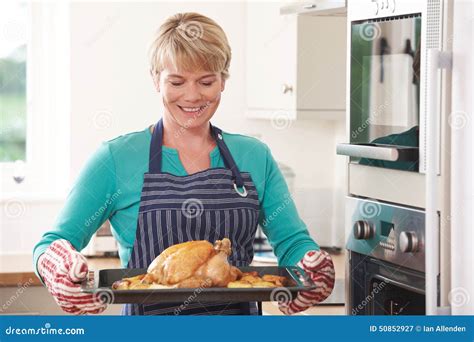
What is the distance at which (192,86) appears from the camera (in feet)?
5.09

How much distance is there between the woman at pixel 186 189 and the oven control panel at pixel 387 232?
9 centimetres

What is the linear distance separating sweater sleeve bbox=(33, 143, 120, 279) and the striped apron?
6 centimetres

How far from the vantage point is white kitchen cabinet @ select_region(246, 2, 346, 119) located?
9.30ft

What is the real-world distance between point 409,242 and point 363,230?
0.17 m

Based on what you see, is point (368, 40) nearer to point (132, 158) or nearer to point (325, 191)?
point (132, 158)

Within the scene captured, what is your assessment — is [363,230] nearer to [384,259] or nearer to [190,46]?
[384,259]

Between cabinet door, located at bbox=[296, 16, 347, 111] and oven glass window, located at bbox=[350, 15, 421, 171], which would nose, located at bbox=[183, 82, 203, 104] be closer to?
oven glass window, located at bbox=[350, 15, 421, 171]

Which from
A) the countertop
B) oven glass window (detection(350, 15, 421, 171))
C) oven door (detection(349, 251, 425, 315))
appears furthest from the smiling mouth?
the countertop

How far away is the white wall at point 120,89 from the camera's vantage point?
293 cm

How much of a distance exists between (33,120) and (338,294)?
4.46ft

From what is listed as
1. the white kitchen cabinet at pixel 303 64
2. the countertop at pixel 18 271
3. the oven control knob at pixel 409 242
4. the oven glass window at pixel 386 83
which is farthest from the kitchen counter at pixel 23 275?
the oven control knob at pixel 409 242

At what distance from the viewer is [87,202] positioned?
154 cm

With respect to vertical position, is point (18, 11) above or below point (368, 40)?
above
